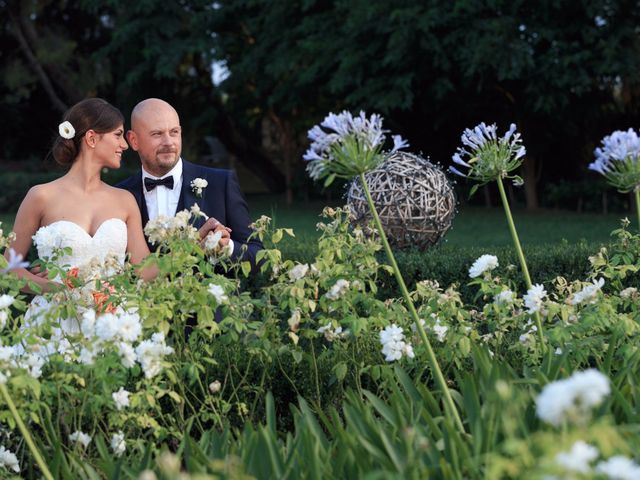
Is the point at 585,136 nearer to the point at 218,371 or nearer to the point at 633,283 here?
the point at 633,283

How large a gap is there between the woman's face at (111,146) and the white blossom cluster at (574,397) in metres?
3.97

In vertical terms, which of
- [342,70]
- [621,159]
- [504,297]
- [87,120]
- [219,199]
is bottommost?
[504,297]

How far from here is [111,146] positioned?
17.2ft

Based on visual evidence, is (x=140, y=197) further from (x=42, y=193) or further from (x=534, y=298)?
(x=534, y=298)

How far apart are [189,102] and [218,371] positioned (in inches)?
1091

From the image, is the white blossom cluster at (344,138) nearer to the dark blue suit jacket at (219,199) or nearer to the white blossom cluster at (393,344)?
the white blossom cluster at (393,344)

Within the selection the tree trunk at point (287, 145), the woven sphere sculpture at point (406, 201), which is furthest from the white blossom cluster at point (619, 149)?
the tree trunk at point (287, 145)

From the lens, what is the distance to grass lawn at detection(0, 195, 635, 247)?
17.2 metres

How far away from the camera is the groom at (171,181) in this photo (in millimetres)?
4996

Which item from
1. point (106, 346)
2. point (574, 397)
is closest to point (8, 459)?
point (106, 346)

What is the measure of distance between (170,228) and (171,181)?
158 centimetres

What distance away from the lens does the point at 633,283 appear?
7840mm

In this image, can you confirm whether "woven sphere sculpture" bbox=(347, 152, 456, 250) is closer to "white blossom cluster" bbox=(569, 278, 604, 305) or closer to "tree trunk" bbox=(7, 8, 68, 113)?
"white blossom cluster" bbox=(569, 278, 604, 305)

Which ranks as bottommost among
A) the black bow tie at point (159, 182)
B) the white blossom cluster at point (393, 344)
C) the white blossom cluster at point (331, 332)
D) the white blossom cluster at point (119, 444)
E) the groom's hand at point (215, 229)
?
the white blossom cluster at point (119, 444)
